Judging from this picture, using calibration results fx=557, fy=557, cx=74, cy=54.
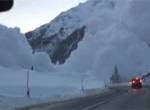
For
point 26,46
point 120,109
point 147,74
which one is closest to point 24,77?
point 26,46

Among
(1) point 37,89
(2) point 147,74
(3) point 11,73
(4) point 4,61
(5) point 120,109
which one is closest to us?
(5) point 120,109

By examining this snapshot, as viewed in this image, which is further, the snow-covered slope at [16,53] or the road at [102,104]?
the snow-covered slope at [16,53]

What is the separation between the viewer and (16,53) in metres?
106

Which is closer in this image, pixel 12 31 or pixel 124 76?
pixel 12 31

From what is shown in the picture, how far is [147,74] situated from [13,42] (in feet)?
246

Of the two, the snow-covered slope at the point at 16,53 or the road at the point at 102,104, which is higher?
the snow-covered slope at the point at 16,53

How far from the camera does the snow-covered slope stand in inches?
4060

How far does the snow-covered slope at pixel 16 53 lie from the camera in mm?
103125

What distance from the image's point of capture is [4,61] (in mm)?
102688

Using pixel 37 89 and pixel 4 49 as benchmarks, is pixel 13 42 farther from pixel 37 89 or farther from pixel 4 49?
pixel 37 89

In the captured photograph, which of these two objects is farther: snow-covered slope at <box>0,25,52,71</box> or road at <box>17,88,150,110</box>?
snow-covered slope at <box>0,25,52,71</box>

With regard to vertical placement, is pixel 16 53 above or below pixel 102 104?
above

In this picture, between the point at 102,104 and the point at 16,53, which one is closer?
the point at 102,104

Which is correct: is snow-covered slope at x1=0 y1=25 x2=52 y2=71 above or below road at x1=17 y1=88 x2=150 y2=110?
above
